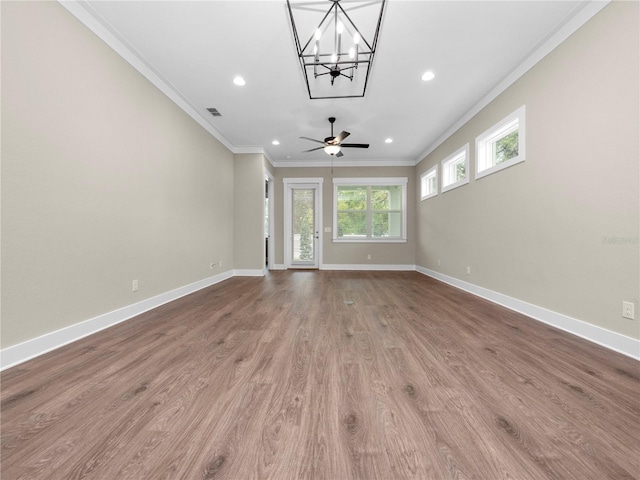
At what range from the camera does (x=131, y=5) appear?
205 cm

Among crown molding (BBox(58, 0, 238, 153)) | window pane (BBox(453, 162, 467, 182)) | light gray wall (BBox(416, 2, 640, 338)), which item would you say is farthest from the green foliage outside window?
crown molding (BBox(58, 0, 238, 153))

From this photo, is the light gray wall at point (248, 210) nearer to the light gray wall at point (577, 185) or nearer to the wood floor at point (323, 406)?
the wood floor at point (323, 406)

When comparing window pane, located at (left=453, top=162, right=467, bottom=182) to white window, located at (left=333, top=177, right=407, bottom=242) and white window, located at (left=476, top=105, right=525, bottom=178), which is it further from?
white window, located at (left=333, top=177, right=407, bottom=242)

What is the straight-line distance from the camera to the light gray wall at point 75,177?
5.29ft

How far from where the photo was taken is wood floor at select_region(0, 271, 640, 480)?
34.5 inches

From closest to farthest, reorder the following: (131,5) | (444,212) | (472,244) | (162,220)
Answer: (131,5)
(162,220)
(472,244)
(444,212)

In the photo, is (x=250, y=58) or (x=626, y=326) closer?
(x=626, y=326)

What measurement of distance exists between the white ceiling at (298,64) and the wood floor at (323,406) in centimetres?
280

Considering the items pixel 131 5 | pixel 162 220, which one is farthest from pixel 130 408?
pixel 131 5

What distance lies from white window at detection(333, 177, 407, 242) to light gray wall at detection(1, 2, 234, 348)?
410 cm

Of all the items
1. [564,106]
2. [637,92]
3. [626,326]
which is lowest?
[626,326]

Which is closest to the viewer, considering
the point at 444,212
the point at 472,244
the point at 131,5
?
the point at 131,5

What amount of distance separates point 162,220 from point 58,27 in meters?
1.82

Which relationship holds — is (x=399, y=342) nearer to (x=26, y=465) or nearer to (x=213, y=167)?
(x=26, y=465)
